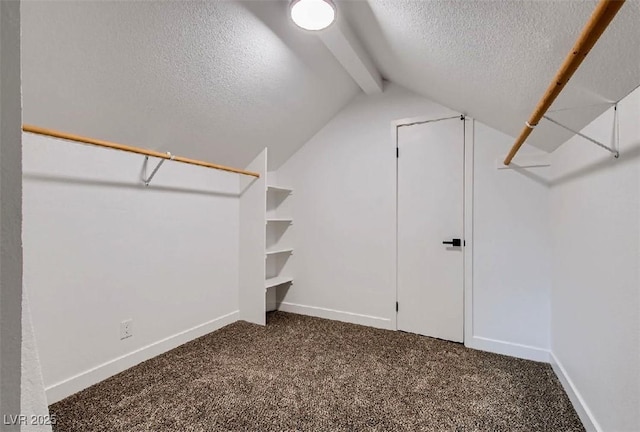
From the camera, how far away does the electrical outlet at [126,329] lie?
6.84ft

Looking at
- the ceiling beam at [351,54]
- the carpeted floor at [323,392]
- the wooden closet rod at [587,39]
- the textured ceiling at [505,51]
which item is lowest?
the carpeted floor at [323,392]

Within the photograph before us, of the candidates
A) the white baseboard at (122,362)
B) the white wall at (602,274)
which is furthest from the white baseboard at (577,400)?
the white baseboard at (122,362)

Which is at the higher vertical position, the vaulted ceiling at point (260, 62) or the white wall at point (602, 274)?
the vaulted ceiling at point (260, 62)

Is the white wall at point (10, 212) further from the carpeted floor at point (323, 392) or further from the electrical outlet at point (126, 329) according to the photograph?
the electrical outlet at point (126, 329)

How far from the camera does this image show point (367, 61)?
2396mm

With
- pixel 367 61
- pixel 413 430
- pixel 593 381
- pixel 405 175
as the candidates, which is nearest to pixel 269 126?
pixel 367 61

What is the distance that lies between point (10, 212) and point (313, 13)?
5.59 ft

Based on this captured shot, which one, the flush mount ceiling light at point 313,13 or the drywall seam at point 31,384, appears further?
the flush mount ceiling light at point 313,13

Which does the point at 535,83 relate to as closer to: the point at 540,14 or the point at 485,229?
the point at 540,14

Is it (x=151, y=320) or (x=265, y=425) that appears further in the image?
(x=151, y=320)

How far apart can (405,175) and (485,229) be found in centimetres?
80

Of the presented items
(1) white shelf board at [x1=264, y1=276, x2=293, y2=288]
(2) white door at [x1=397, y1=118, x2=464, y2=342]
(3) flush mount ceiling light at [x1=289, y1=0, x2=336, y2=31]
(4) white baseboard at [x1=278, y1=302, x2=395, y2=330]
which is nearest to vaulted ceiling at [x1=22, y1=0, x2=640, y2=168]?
(3) flush mount ceiling light at [x1=289, y1=0, x2=336, y2=31]

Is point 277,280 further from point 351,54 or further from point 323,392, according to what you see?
point 351,54

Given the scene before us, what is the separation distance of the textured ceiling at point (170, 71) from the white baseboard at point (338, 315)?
1.77 m
